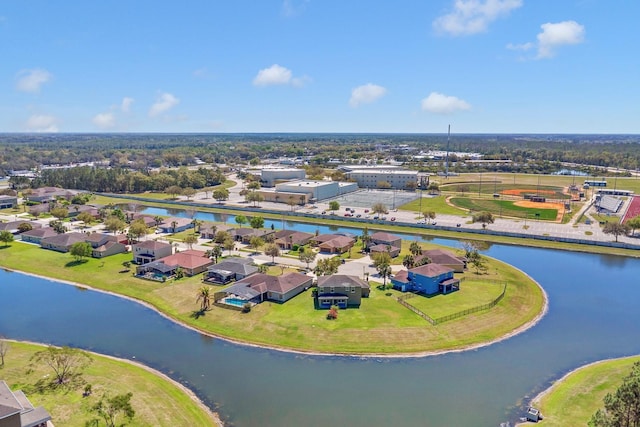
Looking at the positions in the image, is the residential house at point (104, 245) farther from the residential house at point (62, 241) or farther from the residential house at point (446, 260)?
the residential house at point (446, 260)

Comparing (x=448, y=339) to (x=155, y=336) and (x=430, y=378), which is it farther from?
(x=155, y=336)

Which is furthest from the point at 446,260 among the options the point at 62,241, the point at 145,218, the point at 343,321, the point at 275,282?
the point at 62,241

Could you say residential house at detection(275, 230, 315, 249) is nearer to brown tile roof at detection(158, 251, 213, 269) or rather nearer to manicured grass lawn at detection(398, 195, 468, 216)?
brown tile roof at detection(158, 251, 213, 269)

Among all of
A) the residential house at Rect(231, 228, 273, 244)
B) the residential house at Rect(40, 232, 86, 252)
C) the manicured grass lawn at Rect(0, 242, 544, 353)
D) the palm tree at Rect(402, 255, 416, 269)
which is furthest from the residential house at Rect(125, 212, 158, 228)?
the palm tree at Rect(402, 255, 416, 269)

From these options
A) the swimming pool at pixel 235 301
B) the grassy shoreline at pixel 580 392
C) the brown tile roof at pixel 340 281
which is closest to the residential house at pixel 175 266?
the swimming pool at pixel 235 301

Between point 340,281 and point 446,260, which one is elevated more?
point 340,281

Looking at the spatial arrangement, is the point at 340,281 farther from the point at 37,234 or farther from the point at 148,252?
the point at 37,234

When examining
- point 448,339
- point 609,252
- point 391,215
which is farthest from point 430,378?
point 391,215
